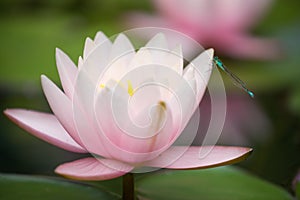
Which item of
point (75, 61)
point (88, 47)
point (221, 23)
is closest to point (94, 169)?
point (88, 47)

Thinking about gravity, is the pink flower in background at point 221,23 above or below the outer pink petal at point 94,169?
above

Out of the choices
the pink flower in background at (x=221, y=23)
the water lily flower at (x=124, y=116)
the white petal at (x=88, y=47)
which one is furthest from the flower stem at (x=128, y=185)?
the pink flower in background at (x=221, y=23)

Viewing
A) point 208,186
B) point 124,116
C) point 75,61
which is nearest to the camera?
point 124,116

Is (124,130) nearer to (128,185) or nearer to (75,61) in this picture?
(128,185)

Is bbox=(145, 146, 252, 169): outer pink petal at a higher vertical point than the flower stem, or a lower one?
higher

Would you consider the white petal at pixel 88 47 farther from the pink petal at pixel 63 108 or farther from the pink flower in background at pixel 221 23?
the pink flower in background at pixel 221 23

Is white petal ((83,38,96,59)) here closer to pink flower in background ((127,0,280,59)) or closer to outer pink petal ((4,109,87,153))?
outer pink petal ((4,109,87,153))

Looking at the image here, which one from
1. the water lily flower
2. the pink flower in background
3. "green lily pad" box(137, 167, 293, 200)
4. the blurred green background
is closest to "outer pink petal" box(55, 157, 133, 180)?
the water lily flower

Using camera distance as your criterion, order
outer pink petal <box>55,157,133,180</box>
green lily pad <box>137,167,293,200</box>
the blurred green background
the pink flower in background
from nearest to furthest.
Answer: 1. outer pink petal <box>55,157,133,180</box>
2. green lily pad <box>137,167,293,200</box>
3. the blurred green background
4. the pink flower in background
